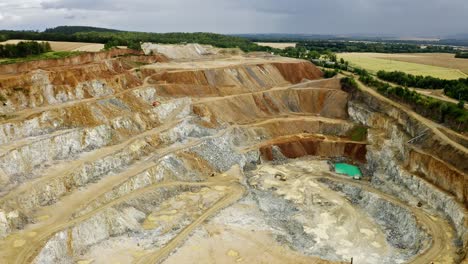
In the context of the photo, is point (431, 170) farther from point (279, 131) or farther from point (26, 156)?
point (26, 156)

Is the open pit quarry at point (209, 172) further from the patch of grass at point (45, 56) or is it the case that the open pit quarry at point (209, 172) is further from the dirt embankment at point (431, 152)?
the patch of grass at point (45, 56)

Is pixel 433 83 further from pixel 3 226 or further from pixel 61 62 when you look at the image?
pixel 3 226

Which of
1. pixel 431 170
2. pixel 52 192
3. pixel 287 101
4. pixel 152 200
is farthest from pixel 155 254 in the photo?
pixel 287 101

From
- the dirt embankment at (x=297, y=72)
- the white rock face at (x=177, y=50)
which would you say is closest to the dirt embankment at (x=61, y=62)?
the white rock face at (x=177, y=50)

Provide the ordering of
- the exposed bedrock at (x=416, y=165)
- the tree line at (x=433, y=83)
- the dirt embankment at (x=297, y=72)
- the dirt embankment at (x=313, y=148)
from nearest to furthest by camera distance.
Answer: the exposed bedrock at (x=416, y=165) → the tree line at (x=433, y=83) → the dirt embankment at (x=313, y=148) → the dirt embankment at (x=297, y=72)

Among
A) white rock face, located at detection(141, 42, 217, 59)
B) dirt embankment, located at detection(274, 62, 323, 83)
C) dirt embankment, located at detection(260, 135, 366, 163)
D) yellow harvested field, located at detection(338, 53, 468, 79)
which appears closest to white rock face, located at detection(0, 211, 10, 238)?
dirt embankment, located at detection(260, 135, 366, 163)

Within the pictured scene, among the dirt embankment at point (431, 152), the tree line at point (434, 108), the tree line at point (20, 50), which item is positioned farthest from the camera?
the tree line at point (20, 50)
